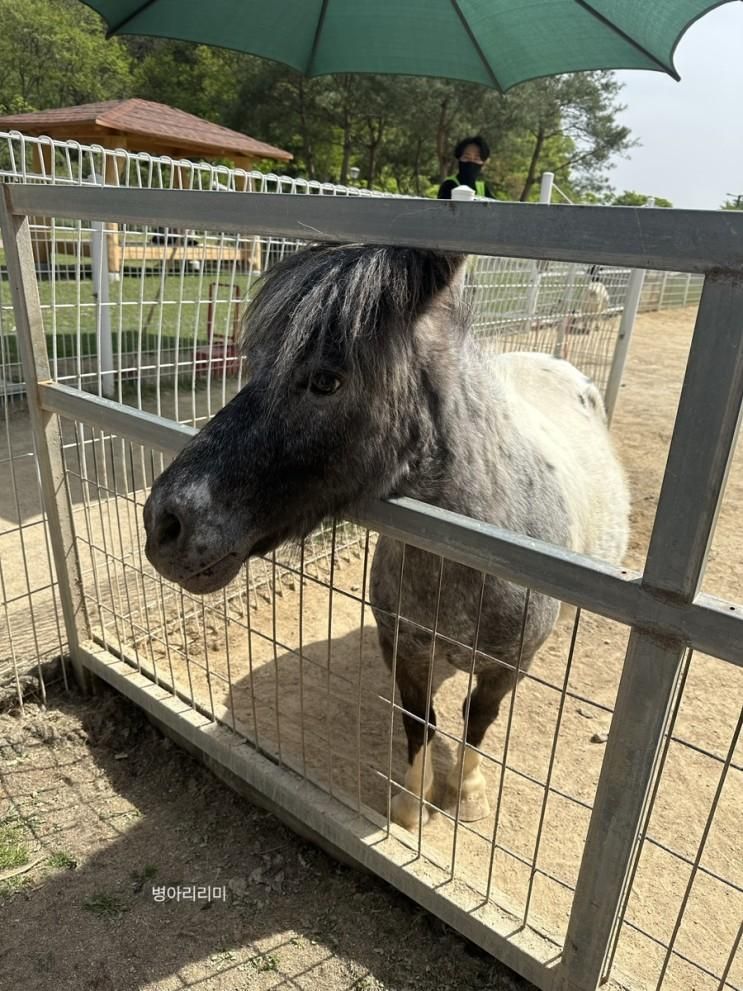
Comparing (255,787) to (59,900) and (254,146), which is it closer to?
(59,900)

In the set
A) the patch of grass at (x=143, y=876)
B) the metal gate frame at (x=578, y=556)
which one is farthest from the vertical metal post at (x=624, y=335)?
the patch of grass at (x=143, y=876)

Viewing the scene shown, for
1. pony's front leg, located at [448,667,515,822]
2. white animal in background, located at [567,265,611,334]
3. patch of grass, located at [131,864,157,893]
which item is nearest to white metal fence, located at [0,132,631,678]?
white animal in background, located at [567,265,611,334]

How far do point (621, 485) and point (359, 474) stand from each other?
7.59ft

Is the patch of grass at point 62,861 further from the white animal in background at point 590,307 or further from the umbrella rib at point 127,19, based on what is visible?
the white animal in background at point 590,307

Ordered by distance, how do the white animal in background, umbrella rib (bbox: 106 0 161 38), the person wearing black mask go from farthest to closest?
the white animal in background
the person wearing black mask
umbrella rib (bbox: 106 0 161 38)

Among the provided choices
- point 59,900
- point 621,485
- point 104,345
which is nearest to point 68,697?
point 59,900

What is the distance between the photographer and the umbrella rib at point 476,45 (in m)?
3.35

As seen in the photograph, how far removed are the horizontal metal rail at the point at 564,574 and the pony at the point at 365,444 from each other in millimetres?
83

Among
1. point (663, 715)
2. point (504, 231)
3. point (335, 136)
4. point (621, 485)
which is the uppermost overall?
point (335, 136)

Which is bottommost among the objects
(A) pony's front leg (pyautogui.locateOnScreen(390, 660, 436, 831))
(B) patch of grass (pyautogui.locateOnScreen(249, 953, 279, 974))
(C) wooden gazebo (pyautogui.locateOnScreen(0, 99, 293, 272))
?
(B) patch of grass (pyautogui.locateOnScreen(249, 953, 279, 974))

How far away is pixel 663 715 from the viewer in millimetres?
1224

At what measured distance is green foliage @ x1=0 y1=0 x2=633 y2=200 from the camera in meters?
26.2

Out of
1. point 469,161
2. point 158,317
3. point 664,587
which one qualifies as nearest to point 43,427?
point 158,317

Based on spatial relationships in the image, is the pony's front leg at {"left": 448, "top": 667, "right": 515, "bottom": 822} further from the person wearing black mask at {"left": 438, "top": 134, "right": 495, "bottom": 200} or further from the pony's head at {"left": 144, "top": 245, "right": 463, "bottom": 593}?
the person wearing black mask at {"left": 438, "top": 134, "right": 495, "bottom": 200}
